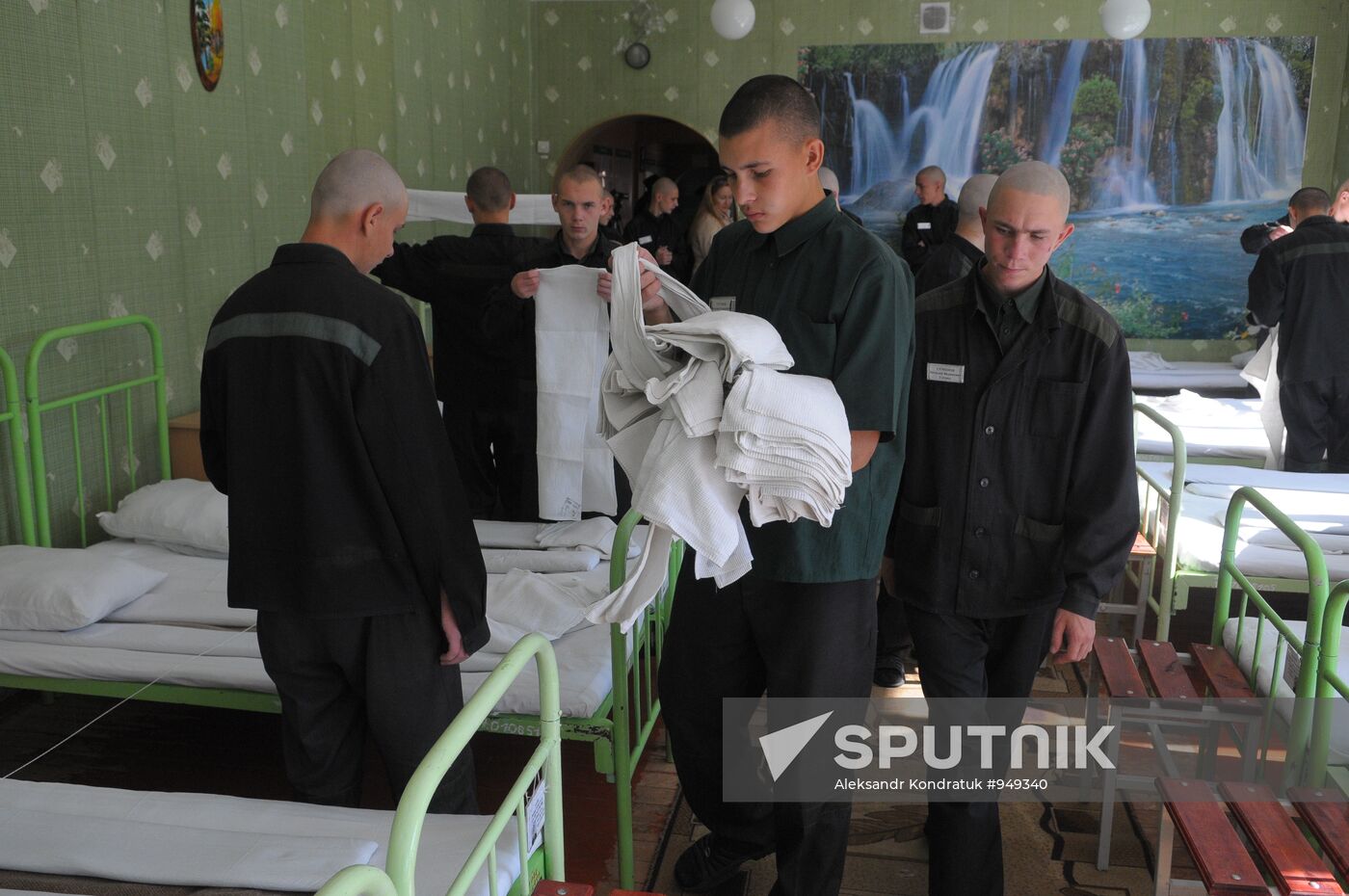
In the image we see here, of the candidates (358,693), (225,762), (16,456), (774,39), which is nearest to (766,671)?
(358,693)

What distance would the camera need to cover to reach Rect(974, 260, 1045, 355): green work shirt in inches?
97.3

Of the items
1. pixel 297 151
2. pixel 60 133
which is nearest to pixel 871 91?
pixel 297 151

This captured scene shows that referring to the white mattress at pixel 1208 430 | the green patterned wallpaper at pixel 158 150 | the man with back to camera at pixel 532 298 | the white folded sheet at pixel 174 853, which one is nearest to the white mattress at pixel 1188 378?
the white mattress at pixel 1208 430

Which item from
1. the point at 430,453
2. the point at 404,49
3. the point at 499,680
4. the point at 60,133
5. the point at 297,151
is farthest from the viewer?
the point at 404,49

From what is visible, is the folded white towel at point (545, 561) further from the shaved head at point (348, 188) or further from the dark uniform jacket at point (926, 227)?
the dark uniform jacket at point (926, 227)

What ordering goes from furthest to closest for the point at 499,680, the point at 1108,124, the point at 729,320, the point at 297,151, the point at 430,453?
1. the point at 1108,124
2. the point at 297,151
3. the point at 430,453
4. the point at 729,320
5. the point at 499,680

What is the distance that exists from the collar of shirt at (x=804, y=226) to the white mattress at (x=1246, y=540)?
2.47 m

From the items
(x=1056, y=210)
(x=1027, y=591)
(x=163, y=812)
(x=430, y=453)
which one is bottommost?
(x=163, y=812)

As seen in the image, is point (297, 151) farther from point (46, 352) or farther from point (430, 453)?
point (430, 453)

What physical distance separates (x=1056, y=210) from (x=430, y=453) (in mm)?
1492

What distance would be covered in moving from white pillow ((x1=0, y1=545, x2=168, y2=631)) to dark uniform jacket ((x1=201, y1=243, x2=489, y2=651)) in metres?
1.28

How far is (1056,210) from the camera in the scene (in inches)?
97.0

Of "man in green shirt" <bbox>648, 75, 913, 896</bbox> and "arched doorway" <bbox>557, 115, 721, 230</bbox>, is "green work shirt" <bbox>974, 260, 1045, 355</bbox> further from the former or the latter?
"arched doorway" <bbox>557, 115, 721, 230</bbox>

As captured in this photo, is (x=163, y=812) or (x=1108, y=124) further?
(x=1108, y=124)
